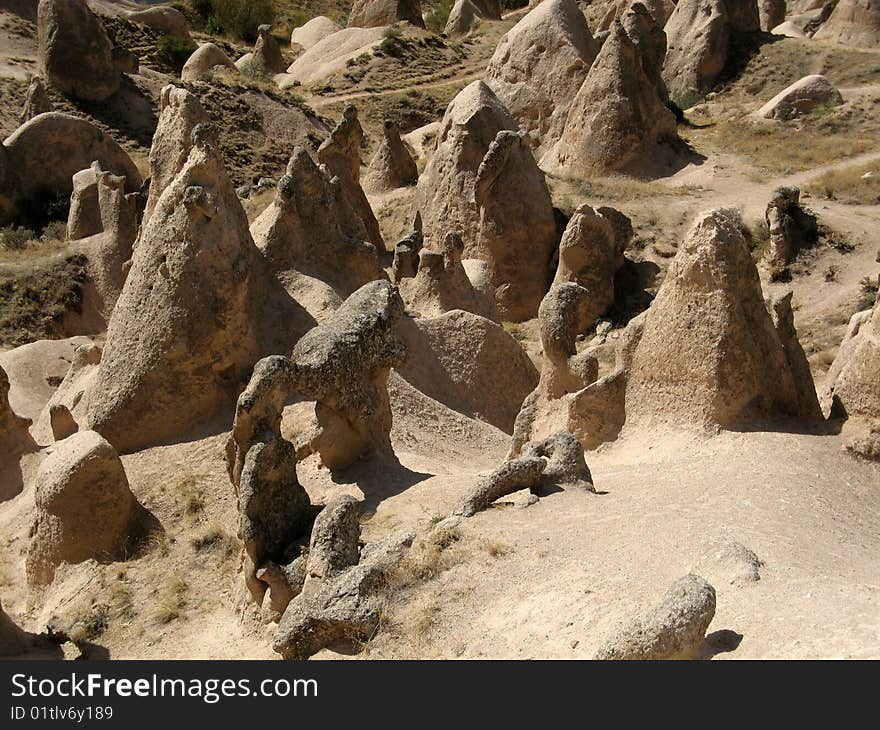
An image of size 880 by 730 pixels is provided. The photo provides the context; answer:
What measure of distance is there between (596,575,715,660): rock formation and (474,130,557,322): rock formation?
16.5 m

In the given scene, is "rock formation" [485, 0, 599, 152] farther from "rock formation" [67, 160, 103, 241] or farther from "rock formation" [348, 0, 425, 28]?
"rock formation" [348, 0, 425, 28]

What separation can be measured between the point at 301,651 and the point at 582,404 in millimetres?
4796

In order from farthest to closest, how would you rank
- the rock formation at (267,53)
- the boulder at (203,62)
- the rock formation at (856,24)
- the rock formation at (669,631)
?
the rock formation at (267,53), the boulder at (203,62), the rock formation at (856,24), the rock formation at (669,631)

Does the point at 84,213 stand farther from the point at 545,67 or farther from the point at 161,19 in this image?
the point at 161,19

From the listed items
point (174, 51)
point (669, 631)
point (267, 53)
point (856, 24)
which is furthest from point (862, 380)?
point (174, 51)

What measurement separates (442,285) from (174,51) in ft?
104

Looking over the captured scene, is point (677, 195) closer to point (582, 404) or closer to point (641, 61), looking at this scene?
point (641, 61)

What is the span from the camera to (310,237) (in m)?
15.0

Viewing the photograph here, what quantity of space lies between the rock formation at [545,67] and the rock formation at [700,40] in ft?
20.9

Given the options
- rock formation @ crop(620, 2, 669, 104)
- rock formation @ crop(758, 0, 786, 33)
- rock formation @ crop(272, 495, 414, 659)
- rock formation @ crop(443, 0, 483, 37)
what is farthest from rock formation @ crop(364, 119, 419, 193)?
rock formation @ crop(758, 0, 786, 33)

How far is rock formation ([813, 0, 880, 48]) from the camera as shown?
37.2 m

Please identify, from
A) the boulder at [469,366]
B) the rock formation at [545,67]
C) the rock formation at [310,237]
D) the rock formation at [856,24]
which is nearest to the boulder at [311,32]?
the rock formation at [545,67]

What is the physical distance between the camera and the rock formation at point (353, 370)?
34.2ft

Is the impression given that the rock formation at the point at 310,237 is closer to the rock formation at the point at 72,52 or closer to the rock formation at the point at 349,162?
the rock formation at the point at 349,162
